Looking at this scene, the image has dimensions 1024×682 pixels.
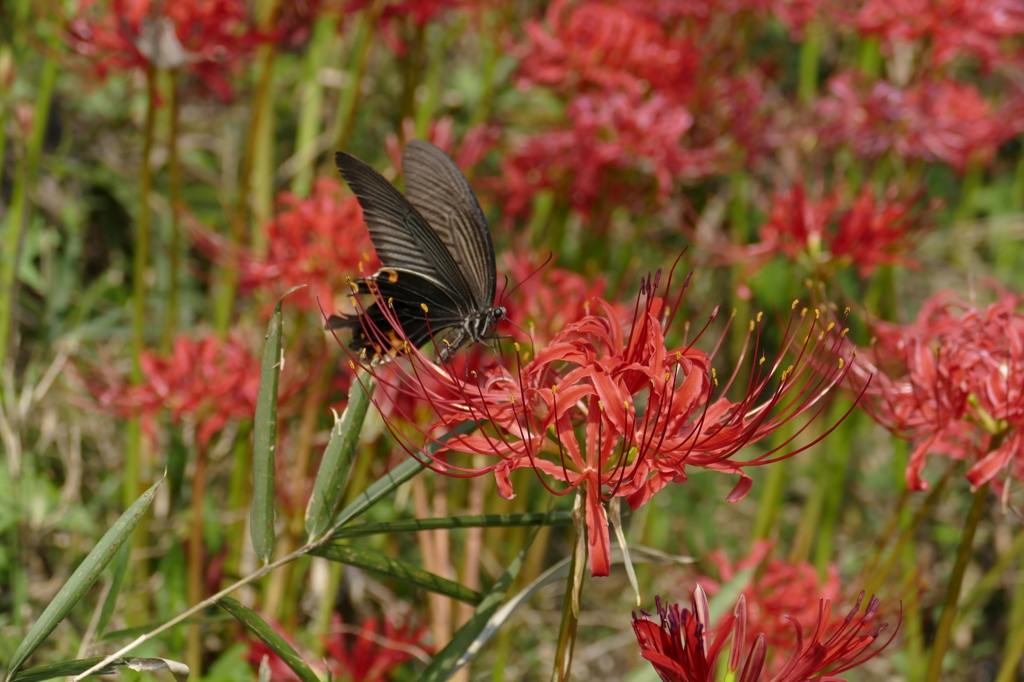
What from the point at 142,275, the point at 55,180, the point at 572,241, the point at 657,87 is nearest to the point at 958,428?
the point at 657,87

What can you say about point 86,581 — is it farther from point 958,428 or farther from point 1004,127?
point 1004,127

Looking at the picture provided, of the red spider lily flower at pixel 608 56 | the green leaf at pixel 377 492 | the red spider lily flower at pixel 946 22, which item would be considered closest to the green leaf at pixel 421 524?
the green leaf at pixel 377 492

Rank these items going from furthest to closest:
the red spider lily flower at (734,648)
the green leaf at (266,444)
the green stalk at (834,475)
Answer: the green stalk at (834,475), the green leaf at (266,444), the red spider lily flower at (734,648)

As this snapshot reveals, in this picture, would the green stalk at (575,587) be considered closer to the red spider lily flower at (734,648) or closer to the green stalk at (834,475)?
the red spider lily flower at (734,648)

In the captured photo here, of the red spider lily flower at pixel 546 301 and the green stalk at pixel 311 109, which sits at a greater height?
the green stalk at pixel 311 109

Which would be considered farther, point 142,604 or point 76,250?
point 76,250

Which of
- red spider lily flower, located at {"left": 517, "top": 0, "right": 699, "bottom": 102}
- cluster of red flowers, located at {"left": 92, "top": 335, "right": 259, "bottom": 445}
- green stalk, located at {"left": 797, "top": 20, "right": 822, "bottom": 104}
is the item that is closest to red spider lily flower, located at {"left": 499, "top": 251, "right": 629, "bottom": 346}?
cluster of red flowers, located at {"left": 92, "top": 335, "right": 259, "bottom": 445}

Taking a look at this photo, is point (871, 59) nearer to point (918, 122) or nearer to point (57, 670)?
point (918, 122)
